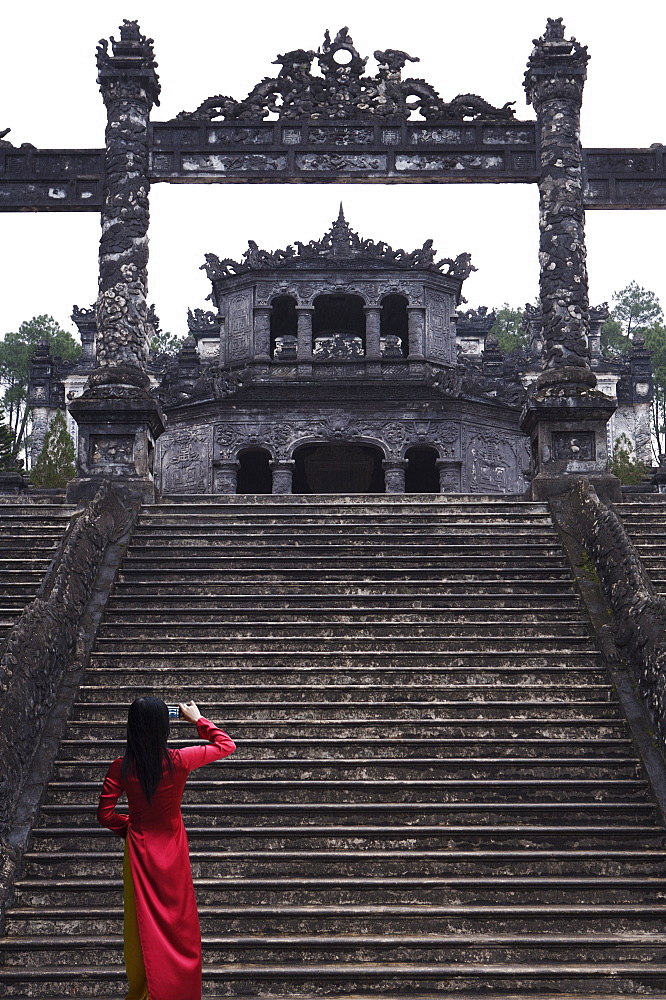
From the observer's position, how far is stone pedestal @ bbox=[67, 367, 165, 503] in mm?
12625

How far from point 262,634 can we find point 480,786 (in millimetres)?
2516

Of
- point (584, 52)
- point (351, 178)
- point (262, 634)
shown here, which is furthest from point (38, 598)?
point (584, 52)

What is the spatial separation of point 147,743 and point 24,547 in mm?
6853

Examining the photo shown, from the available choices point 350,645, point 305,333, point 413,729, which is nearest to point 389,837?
point 413,729

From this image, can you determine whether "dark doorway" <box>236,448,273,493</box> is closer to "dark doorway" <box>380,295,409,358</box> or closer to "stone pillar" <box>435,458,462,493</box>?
"dark doorway" <box>380,295,409,358</box>

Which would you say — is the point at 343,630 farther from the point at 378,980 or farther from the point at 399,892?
the point at 378,980

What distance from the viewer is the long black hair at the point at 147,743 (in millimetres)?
4445

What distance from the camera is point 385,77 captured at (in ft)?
48.1

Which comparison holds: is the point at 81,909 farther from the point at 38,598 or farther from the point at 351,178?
the point at 351,178

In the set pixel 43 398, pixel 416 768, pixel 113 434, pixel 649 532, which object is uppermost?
pixel 43 398

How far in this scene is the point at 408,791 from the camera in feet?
24.6

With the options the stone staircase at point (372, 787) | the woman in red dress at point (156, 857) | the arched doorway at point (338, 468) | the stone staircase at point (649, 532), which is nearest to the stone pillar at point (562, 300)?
the stone staircase at point (649, 532)

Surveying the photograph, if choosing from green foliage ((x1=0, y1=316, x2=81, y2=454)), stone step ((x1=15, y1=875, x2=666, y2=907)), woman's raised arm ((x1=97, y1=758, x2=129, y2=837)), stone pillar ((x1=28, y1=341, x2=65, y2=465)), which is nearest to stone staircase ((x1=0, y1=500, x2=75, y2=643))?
stone step ((x1=15, y1=875, x2=666, y2=907))

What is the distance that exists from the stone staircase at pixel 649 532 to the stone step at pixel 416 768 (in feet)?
8.20
